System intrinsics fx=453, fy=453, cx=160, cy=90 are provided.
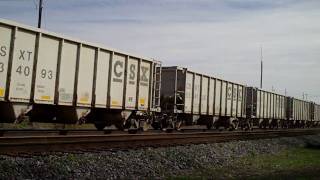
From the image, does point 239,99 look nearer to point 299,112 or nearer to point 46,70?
point 46,70

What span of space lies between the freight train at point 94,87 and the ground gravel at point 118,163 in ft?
10.0

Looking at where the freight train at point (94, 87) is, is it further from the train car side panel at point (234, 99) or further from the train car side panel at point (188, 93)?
the train car side panel at point (234, 99)

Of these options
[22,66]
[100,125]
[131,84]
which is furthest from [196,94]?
[22,66]

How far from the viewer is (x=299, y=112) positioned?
5156 cm

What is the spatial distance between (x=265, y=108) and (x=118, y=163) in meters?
28.2

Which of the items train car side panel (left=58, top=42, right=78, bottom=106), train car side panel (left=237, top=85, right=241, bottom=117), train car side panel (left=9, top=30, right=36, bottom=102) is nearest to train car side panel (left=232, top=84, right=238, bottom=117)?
train car side panel (left=237, top=85, right=241, bottom=117)

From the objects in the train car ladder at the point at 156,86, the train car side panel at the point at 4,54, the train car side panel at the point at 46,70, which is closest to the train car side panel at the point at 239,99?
the train car ladder at the point at 156,86

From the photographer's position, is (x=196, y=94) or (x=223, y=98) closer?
(x=196, y=94)

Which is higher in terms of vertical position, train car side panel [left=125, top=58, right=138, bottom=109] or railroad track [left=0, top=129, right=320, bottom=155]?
train car side panel [left=125, top=58, right=138, bottom=109]

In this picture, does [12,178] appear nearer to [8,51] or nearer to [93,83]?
[8,51]

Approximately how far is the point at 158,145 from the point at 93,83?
10.8 feet

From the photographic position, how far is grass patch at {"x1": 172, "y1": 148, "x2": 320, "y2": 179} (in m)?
11.9

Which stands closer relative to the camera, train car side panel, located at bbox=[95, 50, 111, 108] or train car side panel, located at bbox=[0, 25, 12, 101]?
train car side panel, located at bbox=[0, 25, 12, 101]

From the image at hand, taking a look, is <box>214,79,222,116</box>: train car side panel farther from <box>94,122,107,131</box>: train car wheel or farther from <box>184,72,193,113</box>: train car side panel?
<box>94,122,107,131</box>: train car wheel
